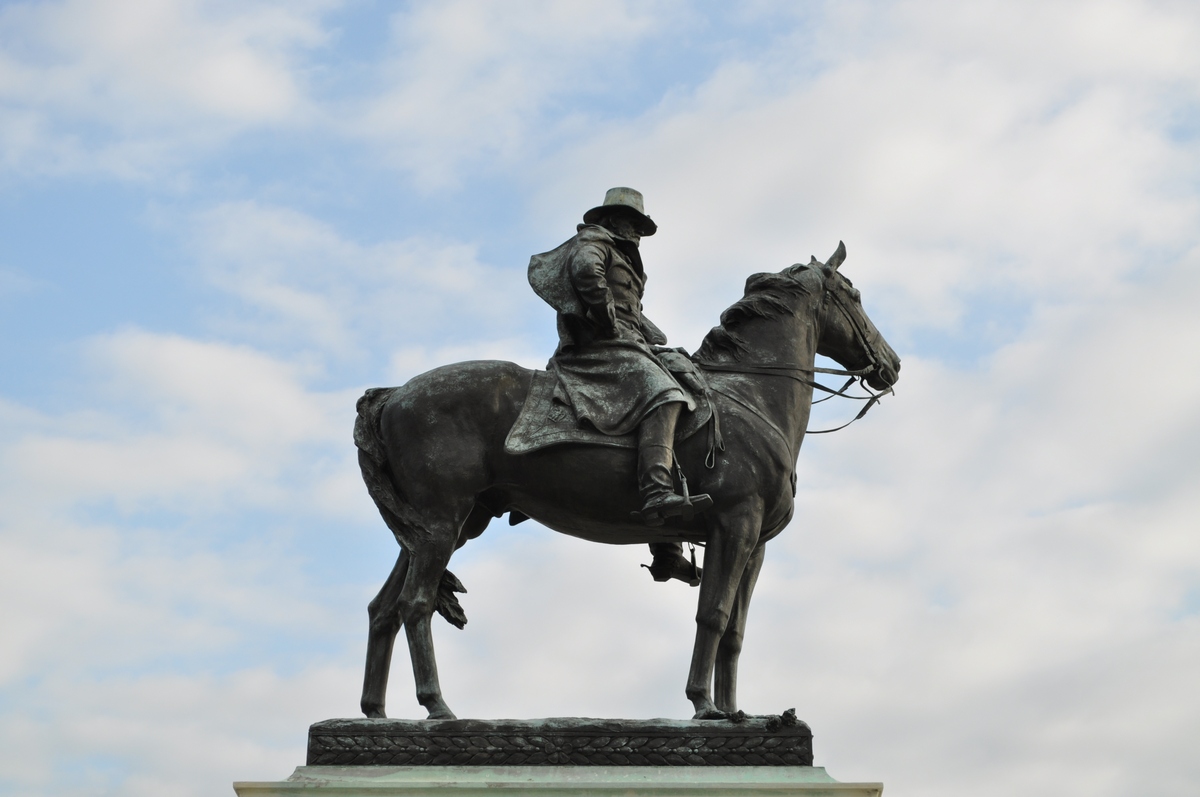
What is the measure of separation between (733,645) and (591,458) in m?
1.81

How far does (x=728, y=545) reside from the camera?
44.9ft

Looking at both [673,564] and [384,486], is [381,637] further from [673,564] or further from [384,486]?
[673,564]

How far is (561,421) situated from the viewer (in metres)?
13.9

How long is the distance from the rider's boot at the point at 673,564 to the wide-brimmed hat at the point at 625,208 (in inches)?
102

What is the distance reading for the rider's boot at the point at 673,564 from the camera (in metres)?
14.7

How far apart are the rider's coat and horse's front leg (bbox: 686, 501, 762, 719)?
940mm

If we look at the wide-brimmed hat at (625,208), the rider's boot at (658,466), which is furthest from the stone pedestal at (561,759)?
the wide-brimmed hat at (625,208)

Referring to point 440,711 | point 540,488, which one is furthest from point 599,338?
point 440,711

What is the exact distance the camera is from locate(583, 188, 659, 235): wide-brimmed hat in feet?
49.1

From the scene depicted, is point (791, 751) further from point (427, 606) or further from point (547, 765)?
point (427, 606)

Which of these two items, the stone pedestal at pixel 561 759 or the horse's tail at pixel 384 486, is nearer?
the stone pedestal at pixel 561 759

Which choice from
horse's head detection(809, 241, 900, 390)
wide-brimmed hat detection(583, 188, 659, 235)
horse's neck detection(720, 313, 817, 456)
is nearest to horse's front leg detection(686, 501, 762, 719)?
horse's neck detection(720, 313, 817, 456)

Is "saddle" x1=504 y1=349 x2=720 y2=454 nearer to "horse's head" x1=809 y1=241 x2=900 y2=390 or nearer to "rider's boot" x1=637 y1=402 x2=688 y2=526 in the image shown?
"rider's boot" x1=637 y1=402 x2=688 y2=526

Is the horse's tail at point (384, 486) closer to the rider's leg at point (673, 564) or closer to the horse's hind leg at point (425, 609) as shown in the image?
the horse's hind leg at point (425, 609)
